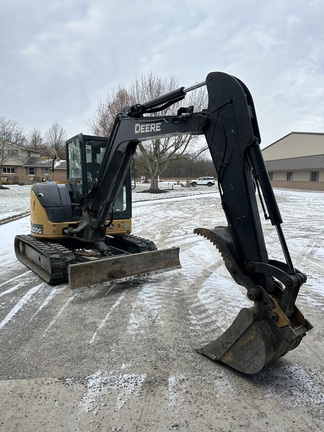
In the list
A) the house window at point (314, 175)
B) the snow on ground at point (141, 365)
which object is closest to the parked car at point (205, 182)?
the house window at point (314, 175)

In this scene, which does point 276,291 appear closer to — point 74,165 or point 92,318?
point 92,318

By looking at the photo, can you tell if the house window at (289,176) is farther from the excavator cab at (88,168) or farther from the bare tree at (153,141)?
the excavator cab at (88,168)

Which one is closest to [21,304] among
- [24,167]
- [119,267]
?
[119,267]

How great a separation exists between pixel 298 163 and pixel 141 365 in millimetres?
42439

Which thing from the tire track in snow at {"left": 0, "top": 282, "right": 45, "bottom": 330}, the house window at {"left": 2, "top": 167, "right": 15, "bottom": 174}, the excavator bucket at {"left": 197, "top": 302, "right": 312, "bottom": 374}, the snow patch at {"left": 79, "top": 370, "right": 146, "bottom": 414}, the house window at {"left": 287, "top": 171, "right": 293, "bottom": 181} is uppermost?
the house window at {"left": 2, "top": 167, "right": 15, "bottom": 174}

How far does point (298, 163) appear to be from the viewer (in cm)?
4134

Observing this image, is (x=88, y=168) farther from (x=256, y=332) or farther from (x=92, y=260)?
(x=256, y=332)

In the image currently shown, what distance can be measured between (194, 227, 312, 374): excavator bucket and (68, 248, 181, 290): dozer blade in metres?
2.27

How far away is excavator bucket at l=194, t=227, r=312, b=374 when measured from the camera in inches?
110

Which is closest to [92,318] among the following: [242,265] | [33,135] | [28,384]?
[28,384]

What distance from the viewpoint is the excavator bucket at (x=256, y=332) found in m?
2.80

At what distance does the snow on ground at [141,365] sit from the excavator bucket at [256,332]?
170mm

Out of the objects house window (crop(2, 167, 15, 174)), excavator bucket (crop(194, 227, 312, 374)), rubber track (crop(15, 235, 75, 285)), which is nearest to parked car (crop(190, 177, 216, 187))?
house window (crop(2, 167, 15, 174))

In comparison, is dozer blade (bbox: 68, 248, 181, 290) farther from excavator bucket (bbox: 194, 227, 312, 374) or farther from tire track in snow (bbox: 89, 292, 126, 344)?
excavator bucket (bbox: 194, 227, 312, 374)
